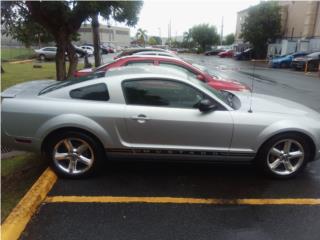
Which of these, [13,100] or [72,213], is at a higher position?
[13,100]

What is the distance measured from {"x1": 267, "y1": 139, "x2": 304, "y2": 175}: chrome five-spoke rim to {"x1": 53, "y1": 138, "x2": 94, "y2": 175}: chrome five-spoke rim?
2.32 metres

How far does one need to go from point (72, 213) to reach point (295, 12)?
4988 cm

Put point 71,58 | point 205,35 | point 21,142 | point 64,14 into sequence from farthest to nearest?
point 205,35 → point 71,58 → point 64,14 → point 21,142

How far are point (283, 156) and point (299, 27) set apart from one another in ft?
150

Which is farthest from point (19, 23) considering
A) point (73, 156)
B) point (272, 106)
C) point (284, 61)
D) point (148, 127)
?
point (284, 61)

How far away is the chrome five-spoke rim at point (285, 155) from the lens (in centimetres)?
455

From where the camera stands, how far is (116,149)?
4480 millimetres

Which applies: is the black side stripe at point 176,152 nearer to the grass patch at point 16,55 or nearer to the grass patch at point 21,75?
the grass patch at point 21,75

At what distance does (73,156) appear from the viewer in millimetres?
4488

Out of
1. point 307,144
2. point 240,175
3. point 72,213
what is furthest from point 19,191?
point 307,144

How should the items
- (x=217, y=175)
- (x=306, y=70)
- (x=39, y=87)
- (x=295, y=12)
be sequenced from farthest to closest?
(x=295, y=12)
(x=306, y=70)
(x=39, y=87)
(x=217, y=175)

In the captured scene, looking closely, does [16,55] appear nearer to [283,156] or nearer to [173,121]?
[173,121]

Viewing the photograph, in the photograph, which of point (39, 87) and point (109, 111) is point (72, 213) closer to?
point (109, 111)

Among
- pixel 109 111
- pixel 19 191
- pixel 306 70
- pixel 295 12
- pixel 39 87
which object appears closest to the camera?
pixel 19 191
